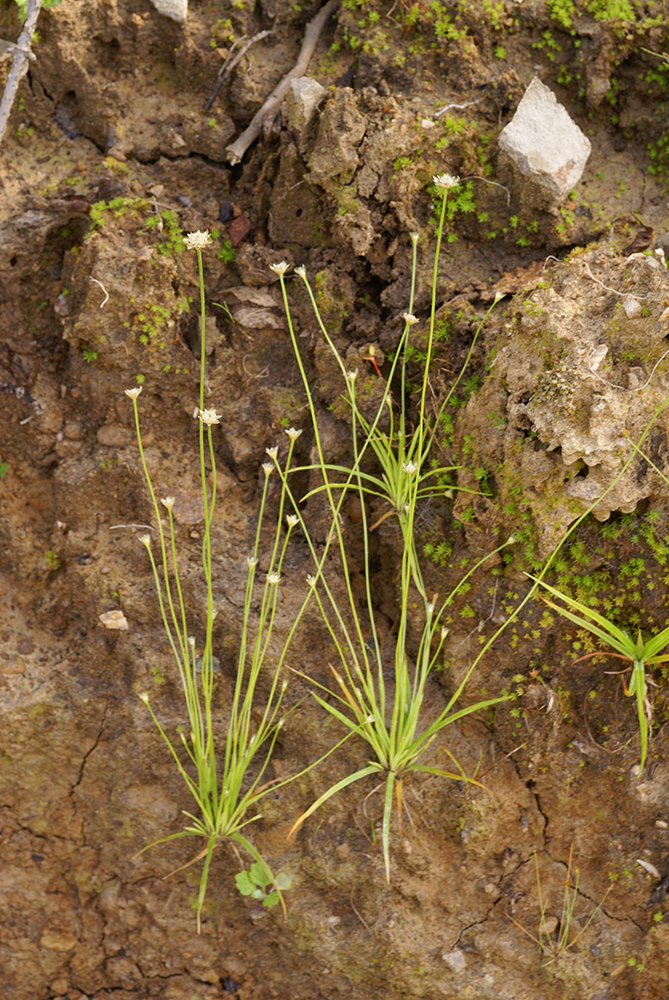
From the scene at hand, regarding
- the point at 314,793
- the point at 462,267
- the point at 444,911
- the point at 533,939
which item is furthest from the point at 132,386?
the point at 533,939

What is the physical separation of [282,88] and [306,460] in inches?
60.6

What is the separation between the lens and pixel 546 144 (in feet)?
9.46

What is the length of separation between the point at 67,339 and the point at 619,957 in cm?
313

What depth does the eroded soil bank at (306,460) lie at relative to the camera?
107 inches

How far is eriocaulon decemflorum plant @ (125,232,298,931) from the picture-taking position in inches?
103

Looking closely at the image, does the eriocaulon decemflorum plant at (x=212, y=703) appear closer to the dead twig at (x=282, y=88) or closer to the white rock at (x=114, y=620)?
the white rock at (x=114, y=620)

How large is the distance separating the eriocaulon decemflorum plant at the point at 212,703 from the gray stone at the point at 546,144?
1252mm

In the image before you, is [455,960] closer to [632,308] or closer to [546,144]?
[632,308]

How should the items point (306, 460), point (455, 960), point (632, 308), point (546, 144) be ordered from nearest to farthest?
point (632, 308), point (455, 960), point (546, 144), point (306, 460)

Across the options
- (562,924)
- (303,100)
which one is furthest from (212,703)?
(303,100)

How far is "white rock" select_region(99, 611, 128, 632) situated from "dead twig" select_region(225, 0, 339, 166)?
192 cm

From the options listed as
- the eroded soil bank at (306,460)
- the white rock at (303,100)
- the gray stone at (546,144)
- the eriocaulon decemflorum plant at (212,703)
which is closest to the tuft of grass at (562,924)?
the eroded soil bank at (306,460)

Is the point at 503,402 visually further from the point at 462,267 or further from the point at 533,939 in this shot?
the point at 533,939

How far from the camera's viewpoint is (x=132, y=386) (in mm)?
2992
